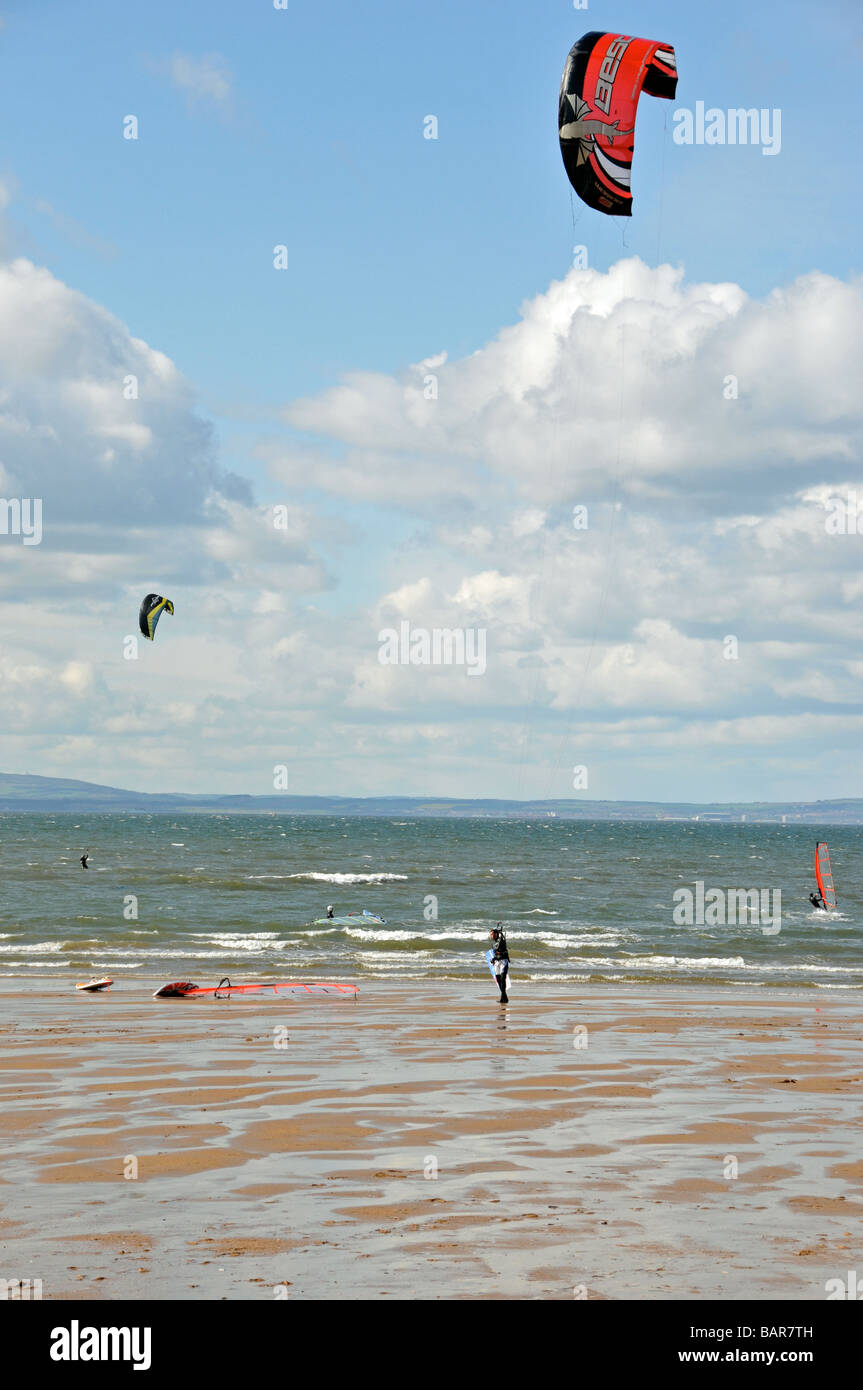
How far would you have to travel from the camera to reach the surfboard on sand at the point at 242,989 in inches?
980

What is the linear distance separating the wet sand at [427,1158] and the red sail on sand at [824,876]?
94.8 ft

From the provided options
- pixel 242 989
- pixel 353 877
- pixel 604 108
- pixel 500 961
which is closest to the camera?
pixel 604 108

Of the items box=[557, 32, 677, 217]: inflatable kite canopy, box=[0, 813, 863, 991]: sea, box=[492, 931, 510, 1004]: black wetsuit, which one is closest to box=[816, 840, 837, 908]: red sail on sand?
box=[0, 813, 863, 991]: sea

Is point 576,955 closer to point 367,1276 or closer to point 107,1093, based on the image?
point 107,1093

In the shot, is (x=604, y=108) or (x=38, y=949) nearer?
(x=604, y=108)

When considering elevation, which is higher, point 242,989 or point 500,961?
point 500,961

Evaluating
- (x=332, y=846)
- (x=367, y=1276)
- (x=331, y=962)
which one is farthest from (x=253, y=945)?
(x=332, y=846)

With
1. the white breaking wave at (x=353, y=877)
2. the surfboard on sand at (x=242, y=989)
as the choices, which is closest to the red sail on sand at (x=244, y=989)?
the surfboard on sand at (x=242, y=989)

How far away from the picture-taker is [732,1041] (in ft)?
65.0

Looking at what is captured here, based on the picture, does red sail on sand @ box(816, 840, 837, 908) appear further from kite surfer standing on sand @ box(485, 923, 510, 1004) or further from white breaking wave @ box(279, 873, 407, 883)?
kite surfer standing on sand @ box(485, 923, 510, 1004)

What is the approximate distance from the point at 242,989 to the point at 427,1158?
48.1 feet

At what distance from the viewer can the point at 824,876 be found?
167 feet

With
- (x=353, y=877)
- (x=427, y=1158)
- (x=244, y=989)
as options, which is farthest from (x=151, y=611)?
(x=427, y=1158)

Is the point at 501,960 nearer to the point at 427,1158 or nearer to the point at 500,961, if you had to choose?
the point at 500,961
